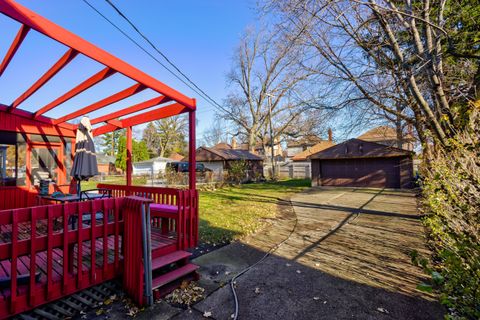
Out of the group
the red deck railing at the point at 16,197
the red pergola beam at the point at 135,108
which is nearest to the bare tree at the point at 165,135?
the red deck railing at the point at 16,197

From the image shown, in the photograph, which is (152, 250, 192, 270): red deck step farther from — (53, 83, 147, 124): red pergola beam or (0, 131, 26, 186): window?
(0, 131, 26, 186): window

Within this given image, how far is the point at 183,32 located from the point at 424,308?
39.2ft

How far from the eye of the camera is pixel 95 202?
110 inches

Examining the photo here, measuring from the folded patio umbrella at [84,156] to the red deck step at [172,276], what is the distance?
3015mm

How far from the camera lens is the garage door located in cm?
1516

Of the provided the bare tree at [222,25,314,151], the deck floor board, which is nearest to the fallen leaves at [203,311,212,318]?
the deck floor board

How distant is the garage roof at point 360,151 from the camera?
14.7 metres

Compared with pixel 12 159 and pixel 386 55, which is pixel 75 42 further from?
pixel 386 55

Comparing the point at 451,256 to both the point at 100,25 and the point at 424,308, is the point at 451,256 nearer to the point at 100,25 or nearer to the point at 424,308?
the point at 424,308

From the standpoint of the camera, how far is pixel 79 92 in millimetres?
3932

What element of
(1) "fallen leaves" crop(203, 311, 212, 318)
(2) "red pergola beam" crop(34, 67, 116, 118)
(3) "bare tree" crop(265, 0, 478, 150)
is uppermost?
(3) "bare tree" crop(265, 0, 478, 150)

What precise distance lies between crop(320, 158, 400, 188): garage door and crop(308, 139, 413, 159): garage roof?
56cm

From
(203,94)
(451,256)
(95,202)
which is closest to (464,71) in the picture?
(451,256)

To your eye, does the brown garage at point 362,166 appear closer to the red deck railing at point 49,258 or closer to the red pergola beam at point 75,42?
the red pergola beam at point 75,42
